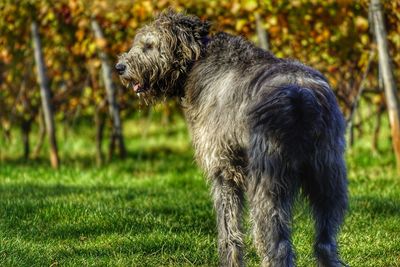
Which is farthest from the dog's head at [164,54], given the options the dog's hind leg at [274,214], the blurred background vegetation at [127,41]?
the blurred background vegetation at [127,41]

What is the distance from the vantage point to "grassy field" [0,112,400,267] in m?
6.36

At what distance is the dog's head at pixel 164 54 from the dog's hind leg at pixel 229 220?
964 millimetres

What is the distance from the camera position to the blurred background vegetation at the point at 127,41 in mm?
10836

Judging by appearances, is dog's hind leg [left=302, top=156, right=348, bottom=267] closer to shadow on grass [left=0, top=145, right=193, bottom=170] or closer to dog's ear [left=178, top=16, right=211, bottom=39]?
dog's ear [left=178, top=16, right=211, bottom=39]

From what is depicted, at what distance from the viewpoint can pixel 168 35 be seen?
20.6ft

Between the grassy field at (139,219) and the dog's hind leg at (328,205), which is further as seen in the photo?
the grassy field at (139,219)

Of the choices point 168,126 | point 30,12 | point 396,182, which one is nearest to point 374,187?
point 396,182

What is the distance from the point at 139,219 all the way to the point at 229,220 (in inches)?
69.7

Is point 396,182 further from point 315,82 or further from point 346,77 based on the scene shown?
point 315,82

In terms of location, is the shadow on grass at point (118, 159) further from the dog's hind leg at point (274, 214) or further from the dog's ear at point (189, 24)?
the dog's hind leg at point (274, 214)

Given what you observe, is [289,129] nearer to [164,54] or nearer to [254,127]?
[254,127]

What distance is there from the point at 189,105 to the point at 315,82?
3.78ft

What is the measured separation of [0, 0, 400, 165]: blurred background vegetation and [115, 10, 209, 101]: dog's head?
3711 mm

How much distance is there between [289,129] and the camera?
500 cm
